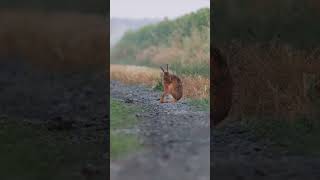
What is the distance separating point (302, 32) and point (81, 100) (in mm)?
1300

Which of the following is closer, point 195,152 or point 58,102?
point 58,102

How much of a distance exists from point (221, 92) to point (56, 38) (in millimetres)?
956

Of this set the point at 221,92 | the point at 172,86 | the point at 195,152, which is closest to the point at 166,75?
the point at 172,86

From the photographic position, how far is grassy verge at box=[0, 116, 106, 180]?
2672mm

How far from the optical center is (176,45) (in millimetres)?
2936

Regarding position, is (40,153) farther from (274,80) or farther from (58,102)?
(274,80)

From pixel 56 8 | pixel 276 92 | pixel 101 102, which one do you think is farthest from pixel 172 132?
pixel 56 8

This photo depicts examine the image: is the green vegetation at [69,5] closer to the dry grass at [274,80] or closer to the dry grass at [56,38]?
the dry grass at [56,38]

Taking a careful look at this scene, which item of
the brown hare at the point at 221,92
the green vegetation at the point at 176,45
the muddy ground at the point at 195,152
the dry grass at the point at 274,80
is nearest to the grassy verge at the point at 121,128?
the muddy ground at the point at 195,152

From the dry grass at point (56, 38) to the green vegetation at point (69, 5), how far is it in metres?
0.03

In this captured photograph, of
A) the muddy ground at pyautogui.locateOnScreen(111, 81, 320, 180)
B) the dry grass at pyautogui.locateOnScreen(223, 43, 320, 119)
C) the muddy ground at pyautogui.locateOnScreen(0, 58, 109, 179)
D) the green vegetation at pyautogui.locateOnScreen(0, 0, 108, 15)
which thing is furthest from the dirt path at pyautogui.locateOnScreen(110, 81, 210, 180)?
the green vegetation at pyautogui.locateOnScreen(0, 0, 108, 15)

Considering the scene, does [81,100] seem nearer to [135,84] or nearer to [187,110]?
[135,84]

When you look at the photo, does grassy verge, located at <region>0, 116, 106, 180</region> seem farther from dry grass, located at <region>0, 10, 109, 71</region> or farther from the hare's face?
the hare's face

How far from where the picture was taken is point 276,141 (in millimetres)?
2963
